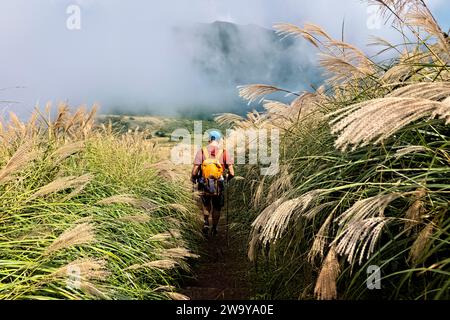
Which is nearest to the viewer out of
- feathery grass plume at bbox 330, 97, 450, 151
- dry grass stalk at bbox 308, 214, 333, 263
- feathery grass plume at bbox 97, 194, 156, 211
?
feathery grass plume at bbox 330, 97, 450, 151

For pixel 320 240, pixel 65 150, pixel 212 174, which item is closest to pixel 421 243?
pixel 320 240

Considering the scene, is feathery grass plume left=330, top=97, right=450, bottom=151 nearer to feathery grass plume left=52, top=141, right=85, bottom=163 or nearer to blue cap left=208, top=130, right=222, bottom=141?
feathery grass plume left=52, top=141, right=85, bottom=163

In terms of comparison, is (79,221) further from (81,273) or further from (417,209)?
(417,209)

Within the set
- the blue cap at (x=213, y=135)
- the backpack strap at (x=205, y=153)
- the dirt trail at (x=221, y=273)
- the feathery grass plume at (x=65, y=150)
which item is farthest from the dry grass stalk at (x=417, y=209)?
the blue cap at (x=213, y=135)

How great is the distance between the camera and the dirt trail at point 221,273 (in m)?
4.31

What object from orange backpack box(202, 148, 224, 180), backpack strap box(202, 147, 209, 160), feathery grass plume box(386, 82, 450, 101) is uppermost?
feathery grass plume box(386, 82, 450, 101)

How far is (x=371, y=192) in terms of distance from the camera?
2873 mm

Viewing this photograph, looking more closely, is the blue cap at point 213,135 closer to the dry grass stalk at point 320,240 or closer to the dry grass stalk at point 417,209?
the dry grass stalk at point 320,240

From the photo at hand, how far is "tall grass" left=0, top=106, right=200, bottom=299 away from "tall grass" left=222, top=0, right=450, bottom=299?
3.16 feet

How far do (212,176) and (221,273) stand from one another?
5.58 feet

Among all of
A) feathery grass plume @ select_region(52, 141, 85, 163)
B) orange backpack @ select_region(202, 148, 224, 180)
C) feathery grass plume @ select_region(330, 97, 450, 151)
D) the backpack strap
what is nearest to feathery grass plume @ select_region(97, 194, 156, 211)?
feathery grass plume @ select_region(52, 141, 85, 163)

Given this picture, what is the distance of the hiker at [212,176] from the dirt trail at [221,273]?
39 centimetres

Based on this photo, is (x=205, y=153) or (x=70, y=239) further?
(x=205, y=153)

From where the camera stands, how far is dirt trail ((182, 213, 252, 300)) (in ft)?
14.1
